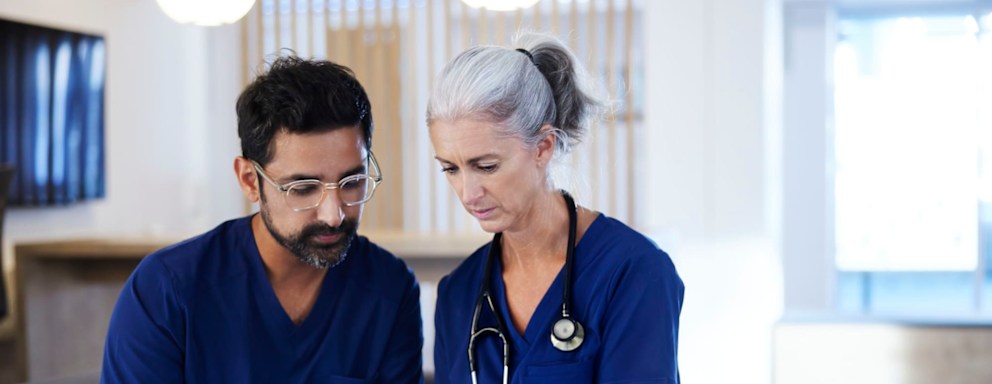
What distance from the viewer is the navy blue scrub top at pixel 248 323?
179cm

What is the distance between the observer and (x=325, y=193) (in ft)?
5.76

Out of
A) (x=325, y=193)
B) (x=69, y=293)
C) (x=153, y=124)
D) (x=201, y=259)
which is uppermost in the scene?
(x=153, y=124)

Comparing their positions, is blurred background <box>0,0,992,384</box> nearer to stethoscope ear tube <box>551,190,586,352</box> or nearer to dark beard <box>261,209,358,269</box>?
stethoscope ear tube <box>551,190,586,352</box>

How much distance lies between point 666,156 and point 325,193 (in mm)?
2771

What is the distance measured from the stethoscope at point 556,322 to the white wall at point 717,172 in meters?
2.39

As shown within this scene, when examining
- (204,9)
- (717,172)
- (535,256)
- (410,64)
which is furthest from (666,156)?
(535,256)

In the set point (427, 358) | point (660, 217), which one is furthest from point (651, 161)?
point (427, 358)

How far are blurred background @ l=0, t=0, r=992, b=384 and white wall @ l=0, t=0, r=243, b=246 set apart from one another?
0.04ft

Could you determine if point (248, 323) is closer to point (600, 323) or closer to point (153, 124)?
point (600, 323)

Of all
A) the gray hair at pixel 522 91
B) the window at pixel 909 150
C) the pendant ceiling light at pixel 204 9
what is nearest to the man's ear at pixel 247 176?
the gray hair at pixel 522 91

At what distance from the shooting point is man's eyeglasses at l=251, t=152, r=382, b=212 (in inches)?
69.2

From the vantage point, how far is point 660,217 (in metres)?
4.39

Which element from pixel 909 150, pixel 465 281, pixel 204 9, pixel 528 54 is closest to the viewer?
pixel 528 54

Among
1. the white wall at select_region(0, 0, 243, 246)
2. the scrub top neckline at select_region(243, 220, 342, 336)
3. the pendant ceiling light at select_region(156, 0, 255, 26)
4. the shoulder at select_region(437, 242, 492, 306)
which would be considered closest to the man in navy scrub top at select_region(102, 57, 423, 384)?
the scrub top neckline at select_region(243, 220, 342, 336)
